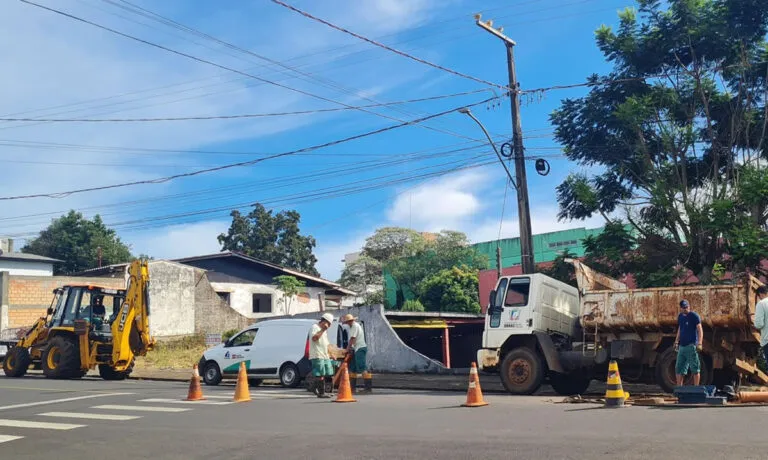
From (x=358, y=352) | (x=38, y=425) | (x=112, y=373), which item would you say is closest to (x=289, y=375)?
(x=358, y=352)

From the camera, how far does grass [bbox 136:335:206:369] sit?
29.0 metres

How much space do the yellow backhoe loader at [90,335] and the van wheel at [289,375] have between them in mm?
4829

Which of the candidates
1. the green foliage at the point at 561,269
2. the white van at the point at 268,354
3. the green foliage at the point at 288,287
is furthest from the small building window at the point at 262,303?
the green foliage at the point at 561,269

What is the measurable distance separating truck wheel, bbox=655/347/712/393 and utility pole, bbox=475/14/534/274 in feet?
19.0

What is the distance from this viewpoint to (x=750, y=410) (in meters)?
10.4

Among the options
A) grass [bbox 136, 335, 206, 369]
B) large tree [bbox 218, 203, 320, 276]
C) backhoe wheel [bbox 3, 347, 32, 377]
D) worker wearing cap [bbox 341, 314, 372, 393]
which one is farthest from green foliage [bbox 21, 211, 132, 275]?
worker wearing cap [bbox 341, 314, 372, 393]

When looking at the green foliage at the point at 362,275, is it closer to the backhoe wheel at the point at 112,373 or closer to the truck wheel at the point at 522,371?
the backhoe wheel at the point at 112,373

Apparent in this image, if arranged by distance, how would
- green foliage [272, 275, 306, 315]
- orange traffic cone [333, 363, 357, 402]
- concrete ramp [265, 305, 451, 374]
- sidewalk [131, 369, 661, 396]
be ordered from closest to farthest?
orange traffic cone [333, 363, 357, 402] < sidewalk [131, 369, 661, 396] < concrete ramp [265, 305, 451, 374] < green foliage [272, 275, 306, 315]

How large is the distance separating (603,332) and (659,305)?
122 centimetres

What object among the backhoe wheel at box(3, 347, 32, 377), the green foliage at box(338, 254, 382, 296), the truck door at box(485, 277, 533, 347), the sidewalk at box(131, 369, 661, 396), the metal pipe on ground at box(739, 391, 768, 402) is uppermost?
the green foliage at box(338, 254, 382, 296)

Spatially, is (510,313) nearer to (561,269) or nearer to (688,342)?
(688,342)

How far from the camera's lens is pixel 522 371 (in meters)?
15.0

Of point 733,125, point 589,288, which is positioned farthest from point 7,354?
point 733,125

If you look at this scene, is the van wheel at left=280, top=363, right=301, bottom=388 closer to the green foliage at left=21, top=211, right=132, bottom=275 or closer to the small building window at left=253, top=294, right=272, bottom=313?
the small building window at left=253, top=294, right=272, bottom=313
